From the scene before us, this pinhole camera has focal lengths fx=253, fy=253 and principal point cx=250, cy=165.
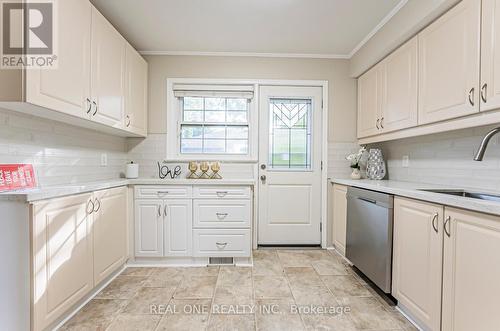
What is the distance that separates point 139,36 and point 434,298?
3441 millimetres

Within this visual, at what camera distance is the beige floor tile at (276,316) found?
5.51 ft

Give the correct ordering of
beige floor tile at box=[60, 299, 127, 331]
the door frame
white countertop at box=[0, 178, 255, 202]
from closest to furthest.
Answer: white countertop at box=[0, 178, 255, 202] → beige floor tile at box=[60, 299, 127, 331] → the door frame

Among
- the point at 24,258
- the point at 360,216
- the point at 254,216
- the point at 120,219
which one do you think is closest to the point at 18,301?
the point at 24,258

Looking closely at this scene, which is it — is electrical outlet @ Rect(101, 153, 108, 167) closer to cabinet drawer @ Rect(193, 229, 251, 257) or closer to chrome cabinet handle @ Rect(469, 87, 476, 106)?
cabinet drawer @ Rect(193, 229, 251, 257)

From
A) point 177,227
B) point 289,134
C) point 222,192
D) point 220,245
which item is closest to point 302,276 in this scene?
point 220,245

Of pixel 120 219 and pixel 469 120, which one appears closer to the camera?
pixel 469 120

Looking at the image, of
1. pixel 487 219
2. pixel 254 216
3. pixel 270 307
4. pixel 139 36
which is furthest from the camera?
pixel 254 216

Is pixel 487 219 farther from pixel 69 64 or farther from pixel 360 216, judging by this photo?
pixel 69 64

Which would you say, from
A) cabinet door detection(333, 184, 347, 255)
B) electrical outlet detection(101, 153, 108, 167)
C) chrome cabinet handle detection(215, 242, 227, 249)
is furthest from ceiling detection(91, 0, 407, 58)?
chrome cabinet handle detection(215, 242, 227, 249)

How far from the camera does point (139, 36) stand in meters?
2.77

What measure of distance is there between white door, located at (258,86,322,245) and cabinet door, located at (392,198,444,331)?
1.41 meters

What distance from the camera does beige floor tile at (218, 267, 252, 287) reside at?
2297 millimetres

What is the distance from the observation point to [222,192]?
105 inches

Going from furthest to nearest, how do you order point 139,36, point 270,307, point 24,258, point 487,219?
point 139,36 < point 270,307 < point 24,258 < point 487,219
